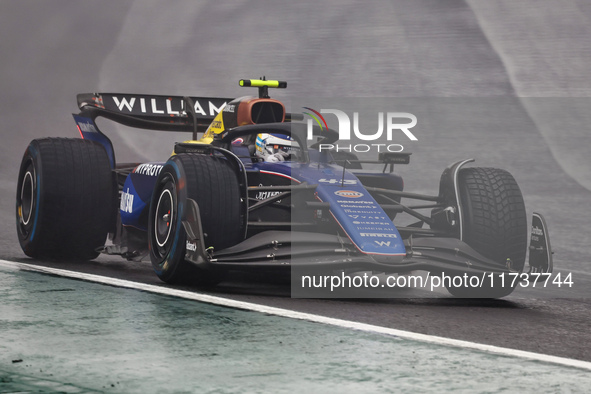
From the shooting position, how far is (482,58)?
714 inches

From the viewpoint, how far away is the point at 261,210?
7.01 metres

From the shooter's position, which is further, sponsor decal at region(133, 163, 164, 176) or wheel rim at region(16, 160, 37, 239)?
wheel rim at region(16, 160, 37, 239)

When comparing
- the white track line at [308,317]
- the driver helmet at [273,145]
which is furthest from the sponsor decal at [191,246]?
the driver helmet at [273,145]

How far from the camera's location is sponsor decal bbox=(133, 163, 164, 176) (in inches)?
288

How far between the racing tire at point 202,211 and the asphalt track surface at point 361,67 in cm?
233

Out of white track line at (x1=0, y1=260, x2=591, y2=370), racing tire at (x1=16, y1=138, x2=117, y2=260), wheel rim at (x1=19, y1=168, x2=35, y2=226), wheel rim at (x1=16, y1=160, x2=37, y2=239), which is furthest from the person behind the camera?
wheel rim at (x1=19, y1=168, x2=35, y2=226)

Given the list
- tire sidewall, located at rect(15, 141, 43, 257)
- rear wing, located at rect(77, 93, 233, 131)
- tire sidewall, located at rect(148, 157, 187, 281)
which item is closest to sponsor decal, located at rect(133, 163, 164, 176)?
tire sidewall, located at rect(148, 157, 187, 281)

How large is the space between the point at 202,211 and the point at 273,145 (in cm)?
163

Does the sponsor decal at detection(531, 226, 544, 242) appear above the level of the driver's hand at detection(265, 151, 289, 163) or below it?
below

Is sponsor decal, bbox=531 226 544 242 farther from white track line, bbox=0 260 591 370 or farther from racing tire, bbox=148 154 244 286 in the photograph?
white track line, bbox=0 260 591 370

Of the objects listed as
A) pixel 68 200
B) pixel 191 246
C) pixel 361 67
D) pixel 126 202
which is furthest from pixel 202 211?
pixel 361 67

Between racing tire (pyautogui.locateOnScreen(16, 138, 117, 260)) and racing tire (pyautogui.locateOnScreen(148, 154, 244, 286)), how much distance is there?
5.14ft

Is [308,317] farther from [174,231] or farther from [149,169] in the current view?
[149,169]

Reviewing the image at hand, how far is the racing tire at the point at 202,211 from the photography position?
238 inches
